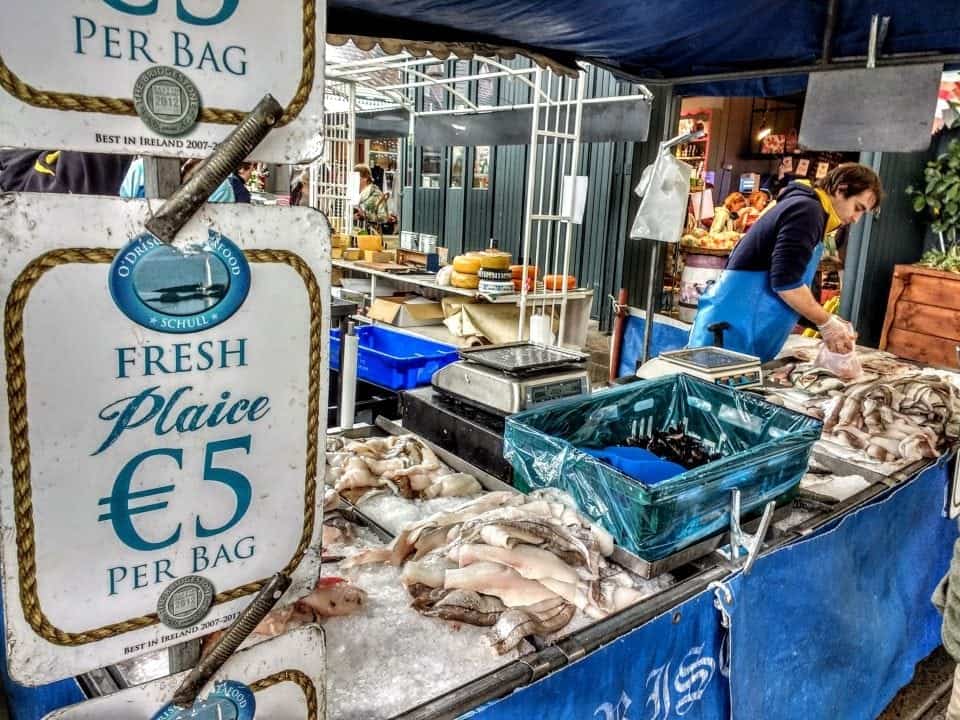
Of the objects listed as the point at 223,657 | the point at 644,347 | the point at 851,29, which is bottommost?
the point at 644,347

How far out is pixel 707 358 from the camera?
3.13 m

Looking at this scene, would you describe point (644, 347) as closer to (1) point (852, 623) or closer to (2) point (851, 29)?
(2) point (851, 29)

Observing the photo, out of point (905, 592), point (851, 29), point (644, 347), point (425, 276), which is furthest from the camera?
point (425, 276)

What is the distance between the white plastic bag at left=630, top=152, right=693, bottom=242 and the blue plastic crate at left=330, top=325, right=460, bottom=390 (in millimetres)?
1569

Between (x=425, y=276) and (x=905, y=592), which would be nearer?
(x=905, y=592)

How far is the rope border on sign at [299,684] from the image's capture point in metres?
0.82

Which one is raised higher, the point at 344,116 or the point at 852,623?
the point at 344,116

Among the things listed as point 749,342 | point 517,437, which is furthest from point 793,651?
point 749,342

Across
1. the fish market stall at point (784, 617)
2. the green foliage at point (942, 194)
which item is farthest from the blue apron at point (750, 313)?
the green foliage at point (942, 194)

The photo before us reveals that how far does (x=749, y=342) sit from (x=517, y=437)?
2.45 metres

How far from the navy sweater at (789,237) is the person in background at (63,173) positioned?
10.5 feet

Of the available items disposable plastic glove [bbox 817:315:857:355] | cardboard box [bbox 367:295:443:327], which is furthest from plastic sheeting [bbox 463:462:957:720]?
cardboard box [bbox 367:295:443:327]

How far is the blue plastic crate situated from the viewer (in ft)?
13.8

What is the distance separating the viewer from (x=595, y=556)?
5.85 ft
